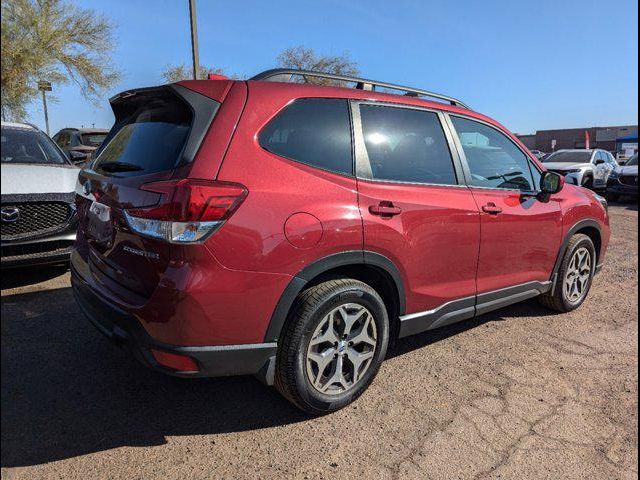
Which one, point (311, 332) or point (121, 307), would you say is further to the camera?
point (311, 332)

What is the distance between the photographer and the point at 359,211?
256 centimetres

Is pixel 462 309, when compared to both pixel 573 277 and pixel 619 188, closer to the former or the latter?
pixel 573 277

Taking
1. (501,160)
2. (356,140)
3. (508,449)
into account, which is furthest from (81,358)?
(501,160)

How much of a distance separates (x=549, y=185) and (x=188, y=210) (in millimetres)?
3083

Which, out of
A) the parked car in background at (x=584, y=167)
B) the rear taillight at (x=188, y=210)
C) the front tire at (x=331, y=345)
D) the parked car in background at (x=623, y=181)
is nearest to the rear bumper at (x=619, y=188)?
the parked car in background at (x=623, y=181)

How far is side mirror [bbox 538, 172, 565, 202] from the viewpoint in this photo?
12.5ft

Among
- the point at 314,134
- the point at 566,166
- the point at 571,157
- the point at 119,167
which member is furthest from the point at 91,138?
the point at 571,157

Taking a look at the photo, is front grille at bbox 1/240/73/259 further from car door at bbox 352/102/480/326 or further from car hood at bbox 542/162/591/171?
car hood at bbox 542/162/591/171

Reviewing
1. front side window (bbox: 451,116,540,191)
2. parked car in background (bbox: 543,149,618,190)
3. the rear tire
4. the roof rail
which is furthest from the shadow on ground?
parked car in background (bbox: 543,149,618,190)

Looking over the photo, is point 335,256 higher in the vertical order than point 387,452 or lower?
higher

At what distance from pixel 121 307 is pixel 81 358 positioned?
1.11 m

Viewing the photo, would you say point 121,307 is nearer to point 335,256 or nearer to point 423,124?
point 335,256

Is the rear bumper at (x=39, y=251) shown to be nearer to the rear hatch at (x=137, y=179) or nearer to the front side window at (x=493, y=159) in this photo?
the rear hatch at (x=137, y=179)

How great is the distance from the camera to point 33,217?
6.48 feet
